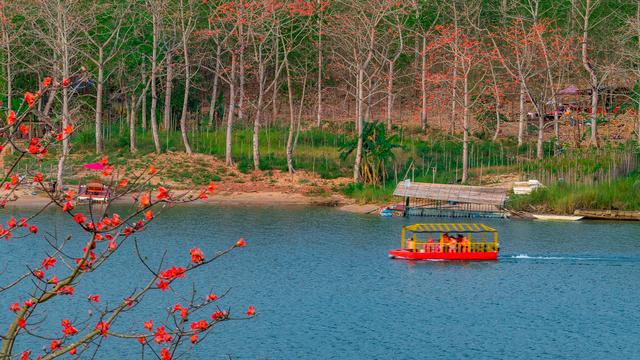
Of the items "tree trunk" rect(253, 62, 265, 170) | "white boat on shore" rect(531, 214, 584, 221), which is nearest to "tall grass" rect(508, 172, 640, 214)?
"white boat on shore" rect(531, 214, 584, 221)

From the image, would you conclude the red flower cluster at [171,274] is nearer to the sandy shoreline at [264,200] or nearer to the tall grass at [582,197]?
the tall grass at [582,197]

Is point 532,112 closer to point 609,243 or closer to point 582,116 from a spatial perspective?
point 582,116

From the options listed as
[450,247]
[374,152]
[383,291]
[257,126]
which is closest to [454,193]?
[374,152]

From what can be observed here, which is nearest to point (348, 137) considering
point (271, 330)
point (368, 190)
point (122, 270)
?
point (368, 190)

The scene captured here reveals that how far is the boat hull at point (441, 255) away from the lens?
55.8 meters

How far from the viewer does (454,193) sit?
69750mm

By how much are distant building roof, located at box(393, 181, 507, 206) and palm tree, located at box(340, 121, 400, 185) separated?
6.86 meters

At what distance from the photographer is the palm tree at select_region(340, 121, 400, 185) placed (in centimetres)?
7806

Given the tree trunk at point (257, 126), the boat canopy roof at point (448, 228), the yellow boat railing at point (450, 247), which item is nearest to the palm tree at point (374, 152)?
the tree trunk at point (257, 126)

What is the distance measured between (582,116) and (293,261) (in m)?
43.6

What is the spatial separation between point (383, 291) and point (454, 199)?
22498mm

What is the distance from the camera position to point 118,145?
3329 inches

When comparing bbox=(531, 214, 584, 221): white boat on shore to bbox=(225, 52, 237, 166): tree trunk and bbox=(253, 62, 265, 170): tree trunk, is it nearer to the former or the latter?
bbox=(253, 62, 265, 170): tree trunk

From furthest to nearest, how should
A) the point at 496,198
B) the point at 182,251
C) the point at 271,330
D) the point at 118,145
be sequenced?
1. the point at 118,145
2. the point at 496,198
3. the point at 182,251
4. the point at 271,330
